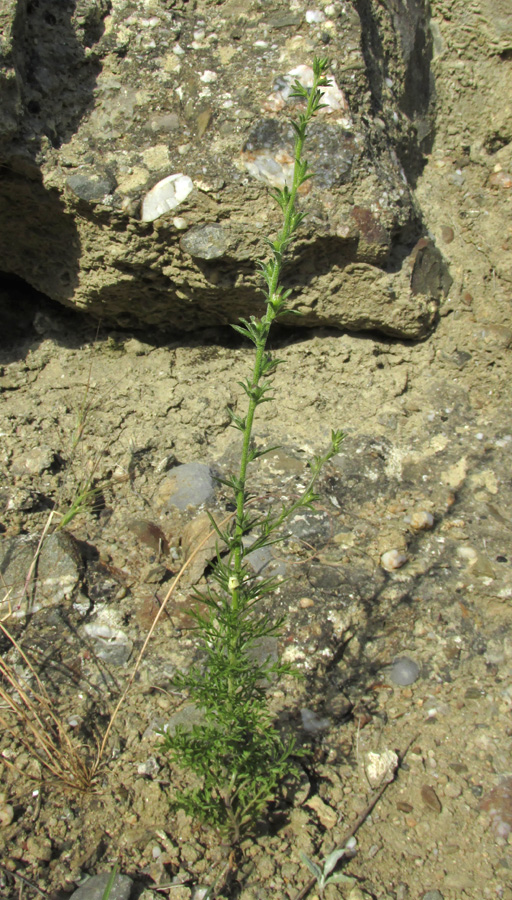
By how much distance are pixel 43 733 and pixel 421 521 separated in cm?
156

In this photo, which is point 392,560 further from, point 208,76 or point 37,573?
point 208,76

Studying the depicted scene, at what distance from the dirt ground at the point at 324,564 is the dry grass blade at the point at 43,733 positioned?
0.03 meters

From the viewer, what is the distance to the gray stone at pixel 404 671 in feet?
7.44

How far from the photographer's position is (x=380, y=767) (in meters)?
2.04

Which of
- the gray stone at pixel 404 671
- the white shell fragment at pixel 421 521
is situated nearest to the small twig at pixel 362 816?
the gray stone at pixel 404 671

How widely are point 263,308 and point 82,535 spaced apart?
1.25 metres

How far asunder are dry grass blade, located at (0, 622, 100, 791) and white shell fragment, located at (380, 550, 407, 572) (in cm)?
121

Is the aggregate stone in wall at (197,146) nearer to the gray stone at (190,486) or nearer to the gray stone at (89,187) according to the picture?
the gray stone at (89,187)

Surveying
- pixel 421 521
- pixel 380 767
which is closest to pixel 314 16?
pixel 421 521

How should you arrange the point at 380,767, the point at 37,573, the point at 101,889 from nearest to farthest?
Result: the point at 101,889
the point at 380,767
the point at 37,573

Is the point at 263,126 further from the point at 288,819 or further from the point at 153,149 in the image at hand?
the point at 288,819

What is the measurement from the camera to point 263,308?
294cm

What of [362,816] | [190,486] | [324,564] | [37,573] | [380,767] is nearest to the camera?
[362,816]

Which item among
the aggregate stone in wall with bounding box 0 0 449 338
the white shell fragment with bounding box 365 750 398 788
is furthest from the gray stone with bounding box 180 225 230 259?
the white shell fragment with bounding box 365 750 398 788
